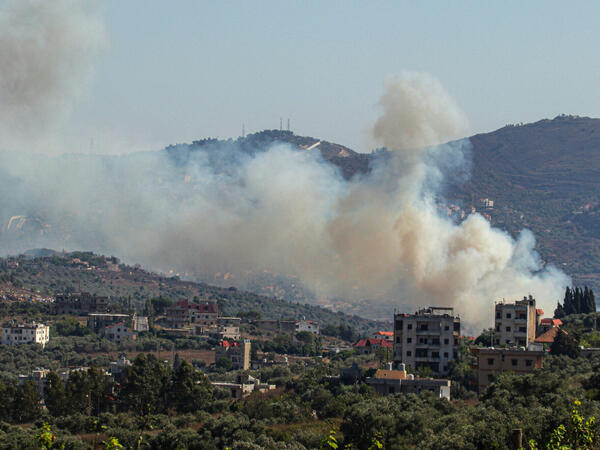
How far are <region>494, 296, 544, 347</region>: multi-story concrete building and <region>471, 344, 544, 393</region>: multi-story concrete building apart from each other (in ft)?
39.8

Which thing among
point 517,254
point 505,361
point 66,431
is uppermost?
point 517,254

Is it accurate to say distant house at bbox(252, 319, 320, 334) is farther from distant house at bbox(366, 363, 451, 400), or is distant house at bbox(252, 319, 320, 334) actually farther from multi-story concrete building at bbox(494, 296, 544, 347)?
distant house at bbox(366, 363, 451, 400)

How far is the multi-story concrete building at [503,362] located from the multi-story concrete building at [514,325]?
1213cm

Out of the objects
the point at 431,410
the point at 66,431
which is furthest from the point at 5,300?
the point at 431,410

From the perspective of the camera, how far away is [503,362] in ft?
260

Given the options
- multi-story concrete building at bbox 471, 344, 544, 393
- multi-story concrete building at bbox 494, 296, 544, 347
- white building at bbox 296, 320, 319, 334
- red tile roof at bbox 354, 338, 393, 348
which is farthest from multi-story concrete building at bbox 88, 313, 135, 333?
multi-story concrete building at bbox 471, 344, 544, 393

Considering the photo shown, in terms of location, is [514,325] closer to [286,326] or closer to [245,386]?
[245,386]

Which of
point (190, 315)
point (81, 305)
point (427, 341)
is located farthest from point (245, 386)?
point (81, 305)

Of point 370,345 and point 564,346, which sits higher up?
point 370,345

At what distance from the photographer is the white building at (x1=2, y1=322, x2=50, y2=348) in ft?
421

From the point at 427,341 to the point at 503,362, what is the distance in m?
10.2

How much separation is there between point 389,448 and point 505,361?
2354cm

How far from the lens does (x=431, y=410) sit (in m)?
63.7

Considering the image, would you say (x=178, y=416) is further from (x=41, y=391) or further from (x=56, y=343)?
(x=56, y=343)
